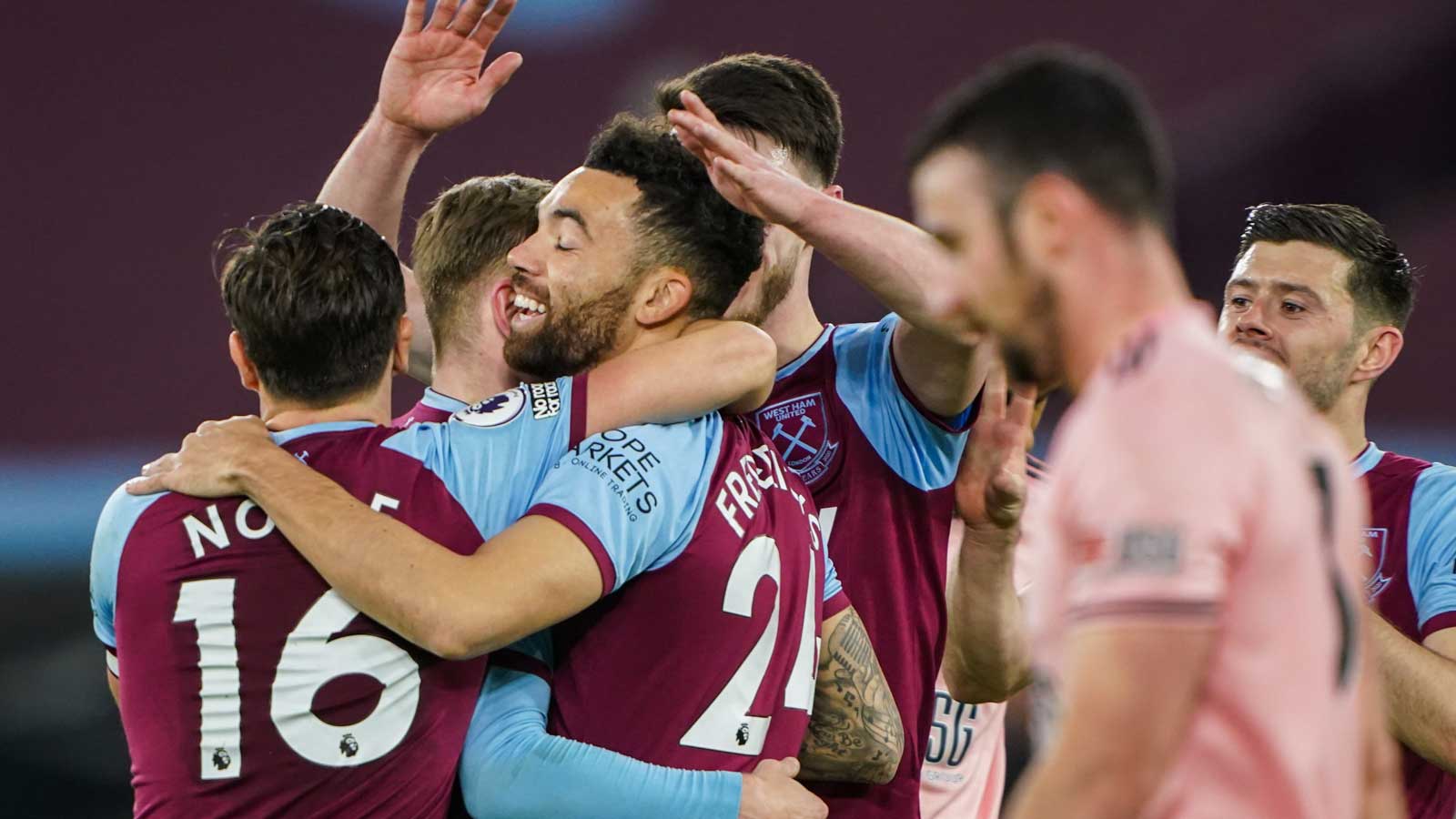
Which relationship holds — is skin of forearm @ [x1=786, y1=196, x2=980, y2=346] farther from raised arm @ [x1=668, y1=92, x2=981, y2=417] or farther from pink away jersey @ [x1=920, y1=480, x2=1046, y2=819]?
pink away jersey @ [x1=920, y1=480, x2=1046, y2=819]

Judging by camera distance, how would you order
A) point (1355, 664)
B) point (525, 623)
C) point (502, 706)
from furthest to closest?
point (502, 706) < point (525, 623) < point (1355, 664)

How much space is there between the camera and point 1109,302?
66.7 inches

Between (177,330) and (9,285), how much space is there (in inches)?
28.3

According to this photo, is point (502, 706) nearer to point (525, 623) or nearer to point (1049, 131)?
point (525, 623)

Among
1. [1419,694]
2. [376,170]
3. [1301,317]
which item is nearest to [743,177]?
[376,170]

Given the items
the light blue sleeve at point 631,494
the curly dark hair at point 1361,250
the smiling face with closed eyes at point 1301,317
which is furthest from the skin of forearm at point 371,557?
the curly dark hair at point 1361,250

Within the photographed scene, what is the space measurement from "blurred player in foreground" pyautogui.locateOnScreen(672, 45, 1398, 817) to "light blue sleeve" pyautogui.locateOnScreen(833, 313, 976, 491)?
5.38ft

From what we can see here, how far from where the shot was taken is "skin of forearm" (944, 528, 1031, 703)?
3.45m

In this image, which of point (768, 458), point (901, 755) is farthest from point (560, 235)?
point (901, 755)

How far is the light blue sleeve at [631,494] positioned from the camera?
8.63 ft

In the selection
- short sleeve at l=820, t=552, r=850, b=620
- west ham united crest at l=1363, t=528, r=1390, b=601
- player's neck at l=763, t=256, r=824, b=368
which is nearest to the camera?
short sleeve at l=820, t=552, r=850, b=620

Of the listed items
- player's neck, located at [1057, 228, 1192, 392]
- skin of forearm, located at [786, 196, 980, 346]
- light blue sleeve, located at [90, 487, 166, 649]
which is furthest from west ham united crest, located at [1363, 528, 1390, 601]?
light blue sleeve, located at [90, 487, 166, 649]

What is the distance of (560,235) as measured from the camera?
3.11m

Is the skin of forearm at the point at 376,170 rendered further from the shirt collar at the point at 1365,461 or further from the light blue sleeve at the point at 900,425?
the shirt collar at the point at 1365,461
